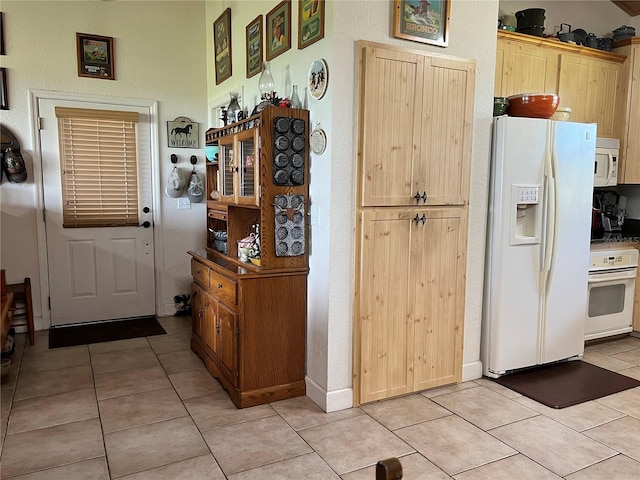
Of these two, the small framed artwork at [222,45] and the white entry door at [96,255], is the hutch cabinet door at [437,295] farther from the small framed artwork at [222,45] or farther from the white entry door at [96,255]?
the white entry door at [96,255]

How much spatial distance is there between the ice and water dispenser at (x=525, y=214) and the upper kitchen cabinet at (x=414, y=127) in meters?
0.39

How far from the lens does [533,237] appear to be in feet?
10.8

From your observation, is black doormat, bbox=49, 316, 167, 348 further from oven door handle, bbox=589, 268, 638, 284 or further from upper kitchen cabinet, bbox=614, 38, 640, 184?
upper kitchen cabinet, bbox=614, 38, 640, 184

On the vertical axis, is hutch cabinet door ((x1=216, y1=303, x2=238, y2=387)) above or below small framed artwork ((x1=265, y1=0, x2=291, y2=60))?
below

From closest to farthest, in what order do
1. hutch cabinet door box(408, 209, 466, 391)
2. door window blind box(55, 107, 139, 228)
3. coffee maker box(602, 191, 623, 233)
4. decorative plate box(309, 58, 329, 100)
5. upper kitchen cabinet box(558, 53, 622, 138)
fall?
decorative plate box(309, 58, 329, 100) → hutch cabinet door box(408, 209, 466, 391) → upper kitchen cabinet box(558, 53, 622, 138) → door window blind box(55, 107, 139, 228) → coffee maker box(602, 191, 623, 233)

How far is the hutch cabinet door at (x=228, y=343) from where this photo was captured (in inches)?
114

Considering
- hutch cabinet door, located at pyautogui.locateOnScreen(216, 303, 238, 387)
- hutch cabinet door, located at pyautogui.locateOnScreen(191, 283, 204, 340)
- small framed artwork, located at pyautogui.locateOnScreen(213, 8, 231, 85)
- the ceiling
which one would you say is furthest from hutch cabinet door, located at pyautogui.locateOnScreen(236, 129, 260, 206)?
the ceiling

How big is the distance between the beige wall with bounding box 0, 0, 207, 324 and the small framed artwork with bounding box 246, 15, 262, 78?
1.27 meters

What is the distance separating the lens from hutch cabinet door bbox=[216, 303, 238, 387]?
114 inches

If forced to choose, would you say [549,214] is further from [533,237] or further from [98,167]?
[98,167]

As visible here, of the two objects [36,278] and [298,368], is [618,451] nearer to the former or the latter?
[298,368]

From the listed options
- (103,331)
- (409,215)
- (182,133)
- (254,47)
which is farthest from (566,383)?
(182,133)

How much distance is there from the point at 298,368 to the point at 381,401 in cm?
56

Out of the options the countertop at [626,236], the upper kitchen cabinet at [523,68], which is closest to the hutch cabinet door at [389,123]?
the upper kitchen cabinet at [523,68]
